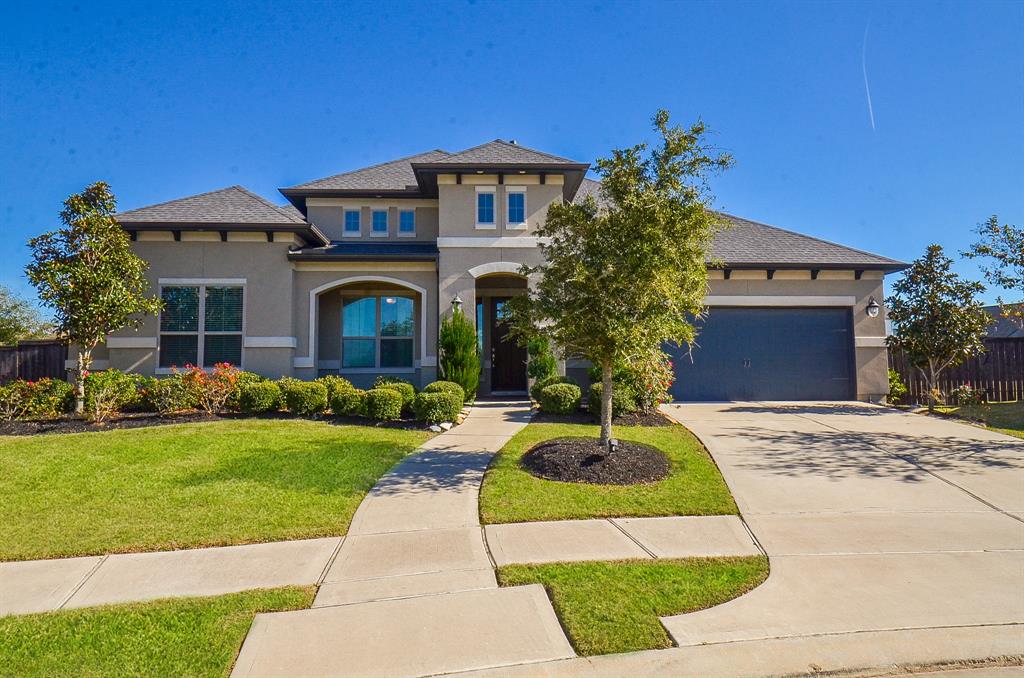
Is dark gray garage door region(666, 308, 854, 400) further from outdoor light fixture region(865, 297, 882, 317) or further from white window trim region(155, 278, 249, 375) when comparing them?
white window trim region(155, 278, 249, 375)

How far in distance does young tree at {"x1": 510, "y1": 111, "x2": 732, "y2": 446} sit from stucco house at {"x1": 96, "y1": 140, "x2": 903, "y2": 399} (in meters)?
6.38

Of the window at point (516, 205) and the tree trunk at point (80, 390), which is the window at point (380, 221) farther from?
the tree trunk at point (80, 390)

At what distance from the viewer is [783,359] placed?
1400cm

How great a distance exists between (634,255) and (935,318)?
1002 centimetres

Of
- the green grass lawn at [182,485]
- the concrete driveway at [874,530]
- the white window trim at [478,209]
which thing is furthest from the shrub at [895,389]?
the green grass lawn at [182,485]

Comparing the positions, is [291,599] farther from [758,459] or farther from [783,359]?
[783,359]

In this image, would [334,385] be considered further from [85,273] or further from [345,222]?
[345,222]

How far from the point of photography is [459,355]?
12570 mm

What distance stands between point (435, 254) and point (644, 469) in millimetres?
8815

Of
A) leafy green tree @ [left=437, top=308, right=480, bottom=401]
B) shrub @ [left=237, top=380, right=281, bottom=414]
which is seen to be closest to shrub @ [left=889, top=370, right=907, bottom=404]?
leafy green tree @ [left=437, top=308, right=480, bottom=401]

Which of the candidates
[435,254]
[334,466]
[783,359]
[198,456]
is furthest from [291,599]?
[783,359]

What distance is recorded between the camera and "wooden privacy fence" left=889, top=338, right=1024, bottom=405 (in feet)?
46.4

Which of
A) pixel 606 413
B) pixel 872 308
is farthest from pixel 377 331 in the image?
pixel 872 308

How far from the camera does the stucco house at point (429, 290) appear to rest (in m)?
13.2
